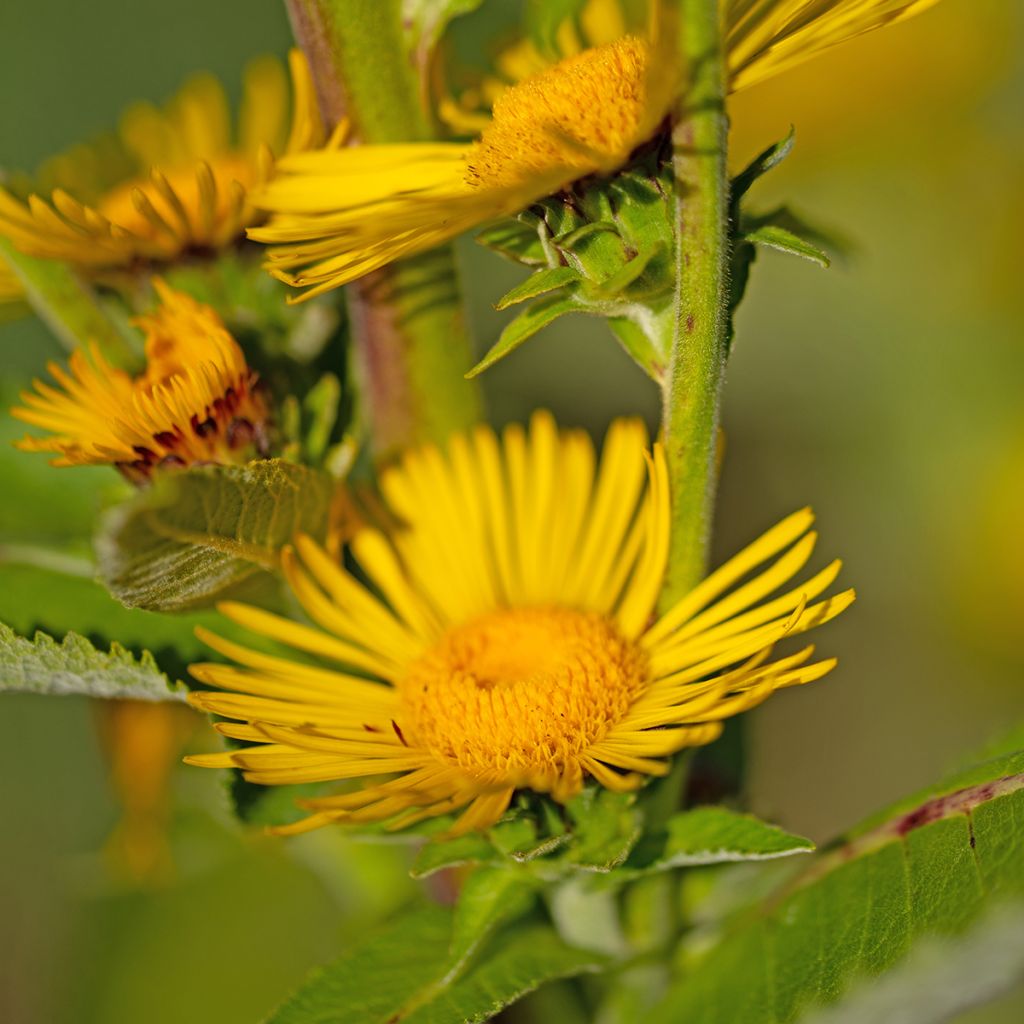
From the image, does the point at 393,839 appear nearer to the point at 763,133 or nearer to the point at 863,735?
the point at 763,133

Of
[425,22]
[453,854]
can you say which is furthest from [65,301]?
[453,854]

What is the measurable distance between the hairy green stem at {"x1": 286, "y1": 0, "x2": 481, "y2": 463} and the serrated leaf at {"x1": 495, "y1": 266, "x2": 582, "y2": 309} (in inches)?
5.9

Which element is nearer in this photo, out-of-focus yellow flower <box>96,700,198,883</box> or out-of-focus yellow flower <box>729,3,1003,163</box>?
out-of-focus yellow flower <box>96,700,198,883</box>

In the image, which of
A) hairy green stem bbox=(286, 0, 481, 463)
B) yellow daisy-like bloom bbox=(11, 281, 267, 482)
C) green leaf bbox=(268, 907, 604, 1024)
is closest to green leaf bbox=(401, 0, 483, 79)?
hairy green stem bbox=(286, 0, 481, 463)

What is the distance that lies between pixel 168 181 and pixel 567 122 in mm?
292

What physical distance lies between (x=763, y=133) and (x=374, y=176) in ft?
5.04

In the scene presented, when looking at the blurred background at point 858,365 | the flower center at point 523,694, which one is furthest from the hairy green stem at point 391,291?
the blurred background at point 858,365

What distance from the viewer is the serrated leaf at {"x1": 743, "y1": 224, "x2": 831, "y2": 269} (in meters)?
0.48

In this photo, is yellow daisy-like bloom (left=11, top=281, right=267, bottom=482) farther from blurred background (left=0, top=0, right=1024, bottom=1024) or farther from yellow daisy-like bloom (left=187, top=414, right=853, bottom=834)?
blurred background (left=0, top=0, right=1024, bottom=1024)

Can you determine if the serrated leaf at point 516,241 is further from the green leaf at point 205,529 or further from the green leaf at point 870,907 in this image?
the green leaf at point 870,907

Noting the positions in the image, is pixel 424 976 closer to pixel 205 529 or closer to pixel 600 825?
pixel 600 825

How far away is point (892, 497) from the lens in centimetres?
210

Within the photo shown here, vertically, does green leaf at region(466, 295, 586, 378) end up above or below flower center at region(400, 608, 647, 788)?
above

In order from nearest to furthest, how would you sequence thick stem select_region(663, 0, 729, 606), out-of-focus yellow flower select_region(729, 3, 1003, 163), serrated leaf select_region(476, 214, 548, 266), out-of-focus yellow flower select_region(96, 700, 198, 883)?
1. thick stem select_region(663, 0, 729, 606)
2. serrated leaf select_region(476, 214, 548, 266)
3. out-of-focus yellow flower select_region(96, 700, 198, 883)
4. out-of-focus yellow flower select_region(729, 3, 1003, 163)
